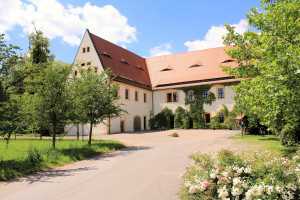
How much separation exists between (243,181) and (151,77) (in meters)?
36.4

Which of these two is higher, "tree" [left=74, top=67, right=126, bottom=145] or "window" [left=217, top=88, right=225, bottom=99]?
"window" [left=217, top=88, right=225, bottom=99]

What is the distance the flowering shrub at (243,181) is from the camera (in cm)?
460

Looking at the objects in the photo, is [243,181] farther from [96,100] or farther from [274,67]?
[96,100]

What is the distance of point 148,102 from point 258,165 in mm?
32521

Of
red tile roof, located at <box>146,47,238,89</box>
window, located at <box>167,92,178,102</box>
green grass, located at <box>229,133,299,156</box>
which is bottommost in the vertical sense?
green grass, located at <box>229,133,299,156</box>

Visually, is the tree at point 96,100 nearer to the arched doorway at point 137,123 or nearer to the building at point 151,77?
the building at point 151,77

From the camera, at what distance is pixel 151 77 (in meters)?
40.9

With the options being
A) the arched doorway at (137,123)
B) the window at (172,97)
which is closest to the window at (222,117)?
the window at (172,97)

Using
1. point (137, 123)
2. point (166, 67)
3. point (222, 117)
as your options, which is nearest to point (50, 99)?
point (137, 123)

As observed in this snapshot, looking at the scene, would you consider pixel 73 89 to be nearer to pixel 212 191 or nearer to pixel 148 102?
pixel 212 191

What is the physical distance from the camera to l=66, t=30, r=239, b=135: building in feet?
104

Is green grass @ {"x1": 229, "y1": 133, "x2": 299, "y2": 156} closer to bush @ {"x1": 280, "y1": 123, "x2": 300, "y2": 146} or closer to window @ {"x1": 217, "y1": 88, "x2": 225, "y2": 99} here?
bush @ {"x1": 280, "y1": 123, "x2": 300, "y2": 146}

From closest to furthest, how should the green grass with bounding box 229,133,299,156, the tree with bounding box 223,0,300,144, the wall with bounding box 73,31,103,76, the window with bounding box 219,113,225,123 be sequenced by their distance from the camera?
the tree with bounding box 223,0,300,144 → the green grass with bounding box 229,133,299,156 → the wall with bounding box 73,31,103,76 → the window with bounding box 219,113,225,123

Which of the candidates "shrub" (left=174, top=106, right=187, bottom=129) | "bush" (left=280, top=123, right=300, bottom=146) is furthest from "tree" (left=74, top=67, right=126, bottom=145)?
"shrub" (left=174, top=106, right=187, bottom=129)
